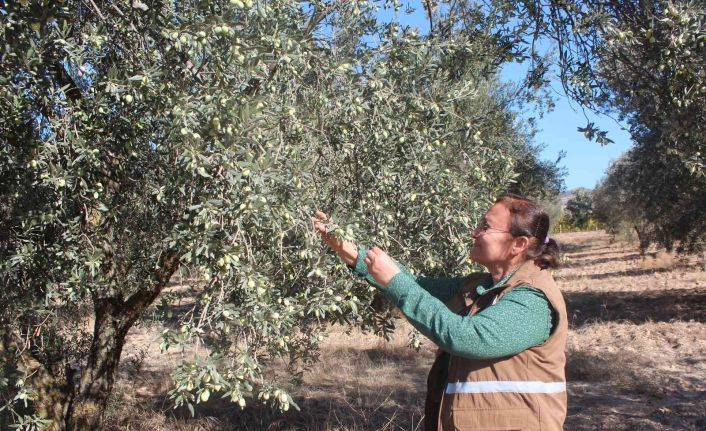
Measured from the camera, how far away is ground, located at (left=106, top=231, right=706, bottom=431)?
6871 millimetres

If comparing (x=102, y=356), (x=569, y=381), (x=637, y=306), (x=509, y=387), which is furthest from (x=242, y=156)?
(x=637, y=306)

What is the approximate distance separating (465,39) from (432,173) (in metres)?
1.40

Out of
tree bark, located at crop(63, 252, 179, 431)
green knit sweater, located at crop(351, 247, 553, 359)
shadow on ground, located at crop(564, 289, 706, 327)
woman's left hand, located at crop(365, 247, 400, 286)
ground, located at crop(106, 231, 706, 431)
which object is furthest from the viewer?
shadow on ground, located at crop(564, 289, 706, 327)

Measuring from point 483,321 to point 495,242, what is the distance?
426 millimetres

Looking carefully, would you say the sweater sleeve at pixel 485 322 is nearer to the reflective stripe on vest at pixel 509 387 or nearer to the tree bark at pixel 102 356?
the reflective stripe on vest at pixel 509 387

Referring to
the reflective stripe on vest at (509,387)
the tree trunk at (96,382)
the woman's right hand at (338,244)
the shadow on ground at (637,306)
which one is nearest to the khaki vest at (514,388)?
the reflective stripe on vest at (509,387)

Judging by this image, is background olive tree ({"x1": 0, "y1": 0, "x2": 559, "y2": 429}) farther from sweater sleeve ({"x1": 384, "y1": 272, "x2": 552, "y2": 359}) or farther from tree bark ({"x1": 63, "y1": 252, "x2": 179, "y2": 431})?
sweater sleeve ({"x1": 384, "y1": 272, "x2": 552, "y2": 359})

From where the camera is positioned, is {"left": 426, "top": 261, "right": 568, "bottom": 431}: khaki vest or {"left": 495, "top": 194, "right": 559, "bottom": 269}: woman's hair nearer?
{"left": 426, "top": 261, "right": 568, "bottom": 431}: khaki vest

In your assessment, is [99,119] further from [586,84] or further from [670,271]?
[670,271]

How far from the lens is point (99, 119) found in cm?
327

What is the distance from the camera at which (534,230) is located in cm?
221

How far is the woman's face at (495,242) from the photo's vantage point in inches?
87.3

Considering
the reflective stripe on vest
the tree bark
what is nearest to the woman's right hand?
the reflective stripe on vest

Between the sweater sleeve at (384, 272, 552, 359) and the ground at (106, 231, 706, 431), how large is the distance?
5.18ft
